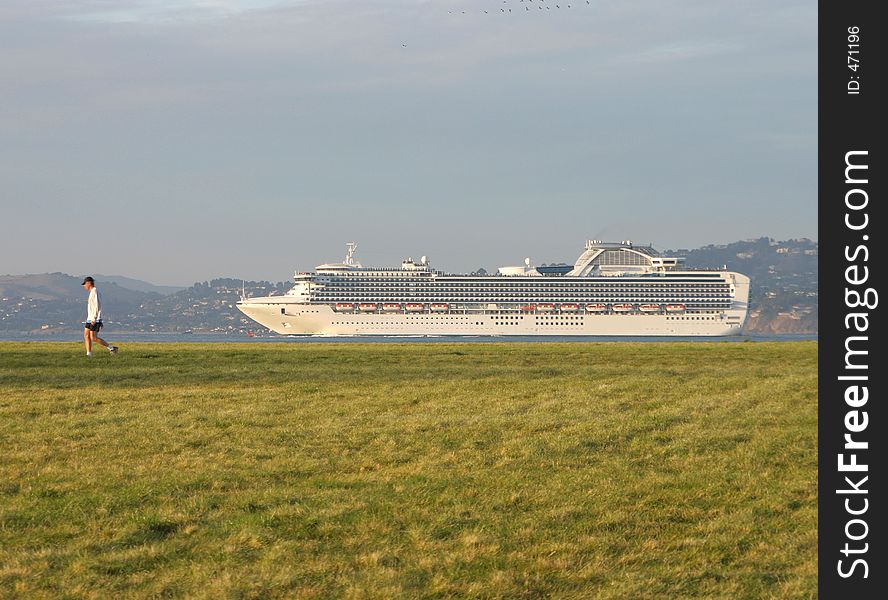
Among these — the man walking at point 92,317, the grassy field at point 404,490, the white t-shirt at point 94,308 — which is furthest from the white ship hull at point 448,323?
the grassy field at point 404,490

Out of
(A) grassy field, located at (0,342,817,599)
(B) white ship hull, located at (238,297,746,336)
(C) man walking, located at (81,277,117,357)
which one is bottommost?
(B) white ship hull, located at (238,297,746,336)

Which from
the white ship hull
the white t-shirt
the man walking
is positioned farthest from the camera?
the white ship hull

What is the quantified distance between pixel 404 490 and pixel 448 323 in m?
105

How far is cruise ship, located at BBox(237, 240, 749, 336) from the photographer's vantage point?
111438mm

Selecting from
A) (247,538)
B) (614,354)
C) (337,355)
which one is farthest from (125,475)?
(614,354)

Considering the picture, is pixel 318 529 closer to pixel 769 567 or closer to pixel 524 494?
pixel 524 494

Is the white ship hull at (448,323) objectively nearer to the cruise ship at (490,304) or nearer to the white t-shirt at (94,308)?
the cruise ship at (490,304)

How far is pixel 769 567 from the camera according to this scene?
6.16 meters

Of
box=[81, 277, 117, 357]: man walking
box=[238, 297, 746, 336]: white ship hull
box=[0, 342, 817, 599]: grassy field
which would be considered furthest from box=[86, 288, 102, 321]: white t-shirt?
box=[238, 297, 746, 336]: white ship hull

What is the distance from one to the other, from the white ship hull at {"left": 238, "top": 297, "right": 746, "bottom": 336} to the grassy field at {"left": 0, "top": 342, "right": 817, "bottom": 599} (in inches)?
3772

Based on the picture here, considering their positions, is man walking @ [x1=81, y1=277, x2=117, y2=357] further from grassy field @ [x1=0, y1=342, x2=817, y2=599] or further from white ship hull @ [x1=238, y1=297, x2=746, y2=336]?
white ship hull @ [x1=238, y1=297, x2=746, y2=336]

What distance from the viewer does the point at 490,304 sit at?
113 meters

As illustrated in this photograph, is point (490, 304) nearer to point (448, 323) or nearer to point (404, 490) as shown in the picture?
point (448, 323)
